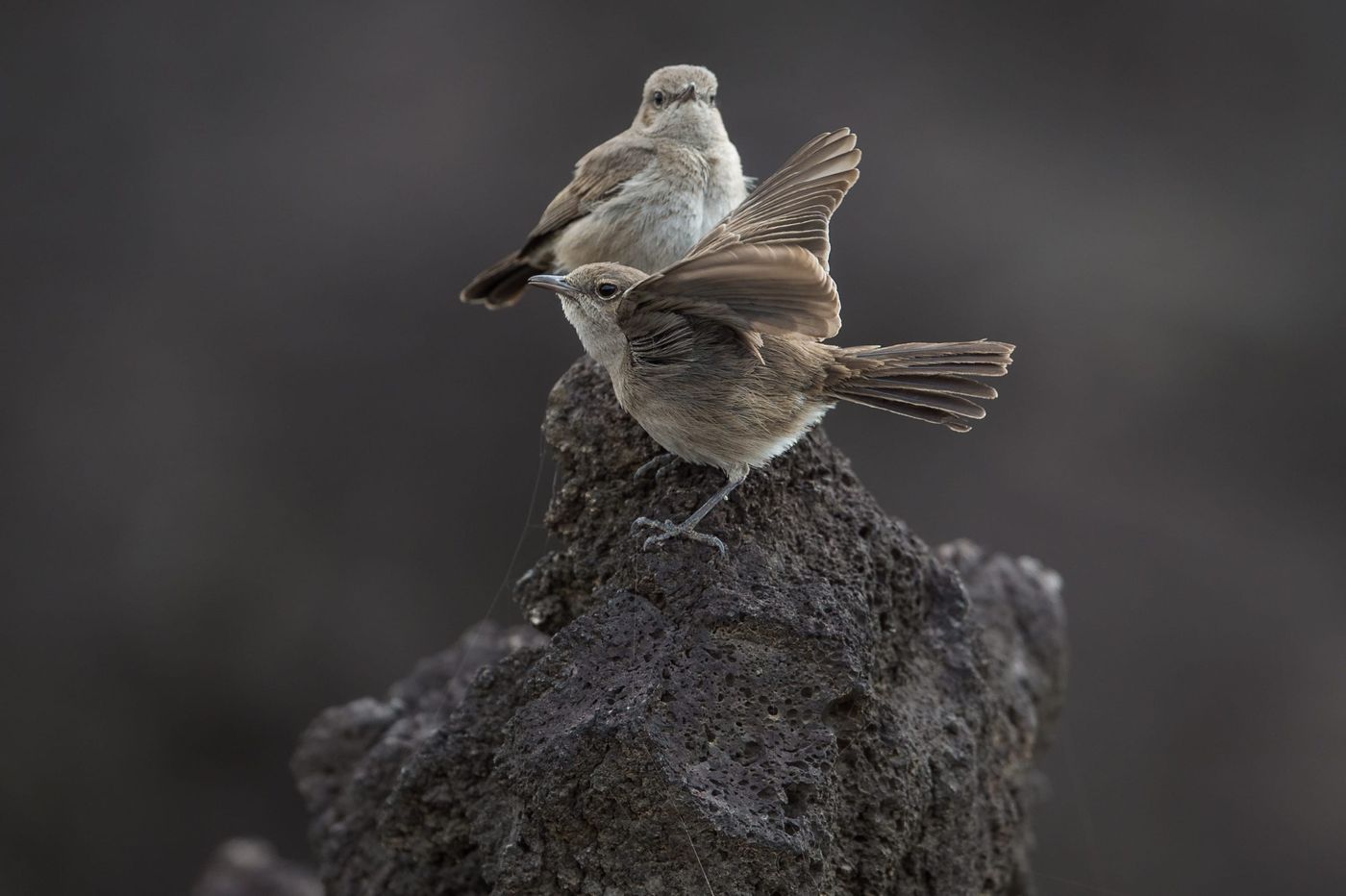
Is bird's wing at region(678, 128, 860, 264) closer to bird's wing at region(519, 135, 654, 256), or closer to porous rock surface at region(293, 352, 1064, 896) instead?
porous rock surface at region(293, 352, 1064, 896)

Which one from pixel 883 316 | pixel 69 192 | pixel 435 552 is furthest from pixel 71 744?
pixel 883 316

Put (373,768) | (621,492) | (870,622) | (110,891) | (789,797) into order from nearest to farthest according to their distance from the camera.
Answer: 1. (789,797)
2. (870,622)
3. (621,492)
4. (373,768)
5. (110,891)

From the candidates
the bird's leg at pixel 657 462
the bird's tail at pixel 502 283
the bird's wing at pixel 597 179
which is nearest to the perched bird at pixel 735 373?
the bird's leg at pixel 657 462

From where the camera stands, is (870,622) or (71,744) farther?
(71,744)

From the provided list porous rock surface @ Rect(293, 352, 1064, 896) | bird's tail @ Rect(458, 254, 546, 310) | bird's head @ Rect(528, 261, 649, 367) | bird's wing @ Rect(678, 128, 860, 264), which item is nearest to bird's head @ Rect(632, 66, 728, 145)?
bird's tail @ Rect(458, 254, 546, 310)

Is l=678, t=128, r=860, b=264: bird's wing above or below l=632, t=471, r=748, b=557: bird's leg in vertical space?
above

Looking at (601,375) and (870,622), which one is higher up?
(601,375)

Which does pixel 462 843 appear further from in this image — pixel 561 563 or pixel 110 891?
pixel 110 891
